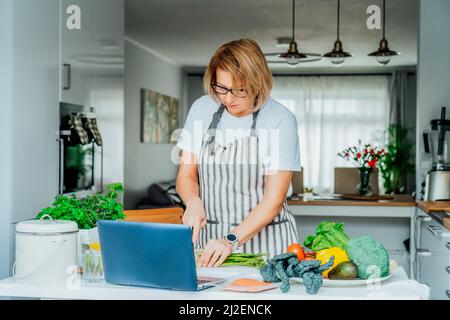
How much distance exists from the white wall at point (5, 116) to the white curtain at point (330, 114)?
652 centimetres

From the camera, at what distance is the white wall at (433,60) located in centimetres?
362

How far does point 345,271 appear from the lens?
1327 millimetres

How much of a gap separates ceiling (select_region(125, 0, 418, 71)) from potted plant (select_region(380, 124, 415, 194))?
1.33 metres

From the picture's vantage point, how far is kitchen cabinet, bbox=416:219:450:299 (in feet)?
8.62

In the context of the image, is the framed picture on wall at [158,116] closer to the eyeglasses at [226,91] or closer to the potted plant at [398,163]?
the potted plant at [398,163]

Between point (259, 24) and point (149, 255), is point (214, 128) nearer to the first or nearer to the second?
point (149, 255)

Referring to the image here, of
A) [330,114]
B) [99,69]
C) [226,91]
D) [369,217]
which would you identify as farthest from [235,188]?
[330,114]

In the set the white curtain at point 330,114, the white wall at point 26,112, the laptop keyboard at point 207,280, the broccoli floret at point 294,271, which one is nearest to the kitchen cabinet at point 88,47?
the white wall at point 26,112

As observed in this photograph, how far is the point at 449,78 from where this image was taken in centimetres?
366

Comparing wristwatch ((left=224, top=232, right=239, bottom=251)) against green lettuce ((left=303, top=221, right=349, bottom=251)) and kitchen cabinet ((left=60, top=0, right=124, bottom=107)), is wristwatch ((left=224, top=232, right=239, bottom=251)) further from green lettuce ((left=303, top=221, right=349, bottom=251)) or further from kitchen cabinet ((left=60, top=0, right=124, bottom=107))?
kitchen cabinet ((left=60, top=0, right=124, bottom=107))

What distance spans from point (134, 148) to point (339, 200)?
298 cm

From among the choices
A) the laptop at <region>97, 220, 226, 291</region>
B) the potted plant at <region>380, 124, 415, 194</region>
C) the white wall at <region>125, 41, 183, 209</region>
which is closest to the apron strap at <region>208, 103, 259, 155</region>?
the laptop at <region>97, 220, 226, 291</region>

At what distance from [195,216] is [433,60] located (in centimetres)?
224
